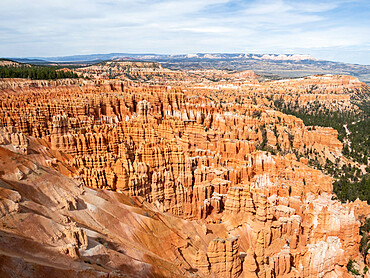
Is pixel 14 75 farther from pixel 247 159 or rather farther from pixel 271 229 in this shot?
pixel 271 229

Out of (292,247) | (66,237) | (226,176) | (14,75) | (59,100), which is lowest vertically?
(292,247)

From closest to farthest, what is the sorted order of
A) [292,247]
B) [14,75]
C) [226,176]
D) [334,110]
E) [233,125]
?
1. [292,247]
2. [226,176]
3. [233,125]
4. [14,75]
5. [334,110]

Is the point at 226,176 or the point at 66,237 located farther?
the point at 226,176

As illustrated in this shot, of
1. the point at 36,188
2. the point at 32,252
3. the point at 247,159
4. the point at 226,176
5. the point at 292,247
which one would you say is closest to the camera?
the point at 32,252

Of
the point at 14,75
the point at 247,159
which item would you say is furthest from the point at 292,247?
the point at 14,75

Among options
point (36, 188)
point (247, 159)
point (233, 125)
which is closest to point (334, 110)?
point (233, 125)

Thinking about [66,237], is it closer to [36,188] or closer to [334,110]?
[36,188]

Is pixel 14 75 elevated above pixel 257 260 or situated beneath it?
elevated above
